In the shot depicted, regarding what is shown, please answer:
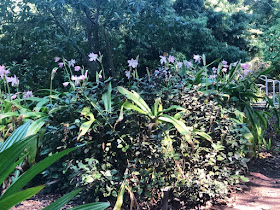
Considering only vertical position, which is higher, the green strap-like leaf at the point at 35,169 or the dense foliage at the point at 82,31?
the dense foliage at the point at 82,31

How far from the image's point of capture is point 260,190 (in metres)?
2.92

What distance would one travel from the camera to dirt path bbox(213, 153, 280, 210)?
2.58m

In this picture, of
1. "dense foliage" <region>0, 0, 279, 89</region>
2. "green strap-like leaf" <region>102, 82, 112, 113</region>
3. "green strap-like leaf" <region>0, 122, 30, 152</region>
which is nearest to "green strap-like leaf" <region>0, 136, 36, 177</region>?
"green strap-like leaf" <region>0, 122, 30, 152</region>

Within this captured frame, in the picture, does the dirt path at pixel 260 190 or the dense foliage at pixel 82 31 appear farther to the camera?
the dense foliage at pixel 82 31

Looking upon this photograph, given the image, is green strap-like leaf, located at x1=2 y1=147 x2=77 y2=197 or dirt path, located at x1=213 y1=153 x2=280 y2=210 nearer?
green strap-like leaf, located at x1=2 y1=147 x2=77 y2=197

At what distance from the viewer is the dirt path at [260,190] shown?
2580 mm

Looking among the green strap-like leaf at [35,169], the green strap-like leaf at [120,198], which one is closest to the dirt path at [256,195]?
the green strap-like leaf at [120,198]

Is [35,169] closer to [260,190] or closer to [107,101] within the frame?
[107,101]

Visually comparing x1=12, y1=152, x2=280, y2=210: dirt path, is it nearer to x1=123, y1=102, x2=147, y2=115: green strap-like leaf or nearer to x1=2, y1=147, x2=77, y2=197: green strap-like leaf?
x1=123, y1=102, x2=147, y2=115: green strap-like leaf

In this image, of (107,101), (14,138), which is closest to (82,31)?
(107,101)

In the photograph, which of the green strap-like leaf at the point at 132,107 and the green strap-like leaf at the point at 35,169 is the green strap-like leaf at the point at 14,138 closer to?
the green strap-like leaf at the point at 35,169

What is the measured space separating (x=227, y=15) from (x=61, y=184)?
483 inches

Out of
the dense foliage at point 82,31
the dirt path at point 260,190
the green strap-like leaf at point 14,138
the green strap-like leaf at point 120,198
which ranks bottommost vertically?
the dirt path at point 260,190

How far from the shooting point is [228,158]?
2.65 m
